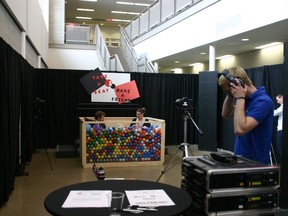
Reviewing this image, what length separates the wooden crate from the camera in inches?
234

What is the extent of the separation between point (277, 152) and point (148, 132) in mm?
2588

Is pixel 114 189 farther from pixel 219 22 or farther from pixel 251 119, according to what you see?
pixel 219 22

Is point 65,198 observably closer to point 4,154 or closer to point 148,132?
point 4,154

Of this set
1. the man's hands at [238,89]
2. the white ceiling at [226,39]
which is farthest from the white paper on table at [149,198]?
the white ceiling at [226,39]

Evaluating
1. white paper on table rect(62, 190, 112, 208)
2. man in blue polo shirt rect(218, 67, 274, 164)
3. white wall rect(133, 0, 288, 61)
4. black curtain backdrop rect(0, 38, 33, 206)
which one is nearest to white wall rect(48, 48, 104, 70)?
white wall rect(133, 0, 288, 61)

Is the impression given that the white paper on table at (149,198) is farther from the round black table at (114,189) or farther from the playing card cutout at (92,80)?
the playing card cutout at (92,80)

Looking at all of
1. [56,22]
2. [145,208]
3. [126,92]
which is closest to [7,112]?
[145,208]

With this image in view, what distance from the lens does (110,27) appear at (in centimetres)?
2148

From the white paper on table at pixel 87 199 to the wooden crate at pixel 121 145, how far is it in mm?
4210

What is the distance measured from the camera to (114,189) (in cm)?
179

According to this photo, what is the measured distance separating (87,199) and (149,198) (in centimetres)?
33

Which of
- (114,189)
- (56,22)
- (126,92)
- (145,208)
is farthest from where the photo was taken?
(56,22)

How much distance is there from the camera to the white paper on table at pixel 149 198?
1.56 m

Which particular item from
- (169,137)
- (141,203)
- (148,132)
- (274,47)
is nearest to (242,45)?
(274,47)
